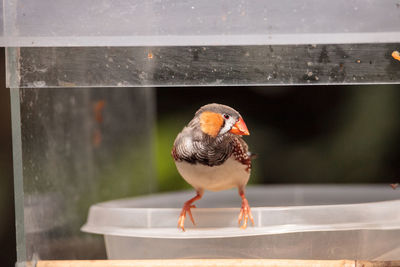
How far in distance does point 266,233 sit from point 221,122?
12.6 inches

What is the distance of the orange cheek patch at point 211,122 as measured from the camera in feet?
4.28

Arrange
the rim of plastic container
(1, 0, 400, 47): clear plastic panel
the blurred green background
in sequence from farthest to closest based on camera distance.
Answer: the blurred green background, the rim of plastic container, (1, 0, 400, 47): clear plastic panel

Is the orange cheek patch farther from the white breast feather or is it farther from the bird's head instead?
the white breast feather

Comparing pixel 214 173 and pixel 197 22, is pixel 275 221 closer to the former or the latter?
pixel 214 173

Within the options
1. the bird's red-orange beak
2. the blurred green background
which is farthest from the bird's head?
the blurred green background

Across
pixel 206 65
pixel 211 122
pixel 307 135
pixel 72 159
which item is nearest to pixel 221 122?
pixel 211 122

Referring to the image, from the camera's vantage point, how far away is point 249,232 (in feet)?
4.47

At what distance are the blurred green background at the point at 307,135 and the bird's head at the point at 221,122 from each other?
77cm

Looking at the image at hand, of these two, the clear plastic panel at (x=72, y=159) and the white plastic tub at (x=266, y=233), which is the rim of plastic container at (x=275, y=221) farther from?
the clear plastic panel at (x=72, y=159)

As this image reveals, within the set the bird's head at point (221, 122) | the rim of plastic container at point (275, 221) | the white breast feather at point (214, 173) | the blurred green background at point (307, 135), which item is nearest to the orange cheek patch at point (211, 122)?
the bird's head at point (221, 122)

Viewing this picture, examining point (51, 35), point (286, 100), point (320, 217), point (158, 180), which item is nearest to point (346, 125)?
point (286, 100)

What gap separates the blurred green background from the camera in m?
2.24

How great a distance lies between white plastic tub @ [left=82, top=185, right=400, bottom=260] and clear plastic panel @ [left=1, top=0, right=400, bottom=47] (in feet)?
1.50

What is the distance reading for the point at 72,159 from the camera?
183cm
